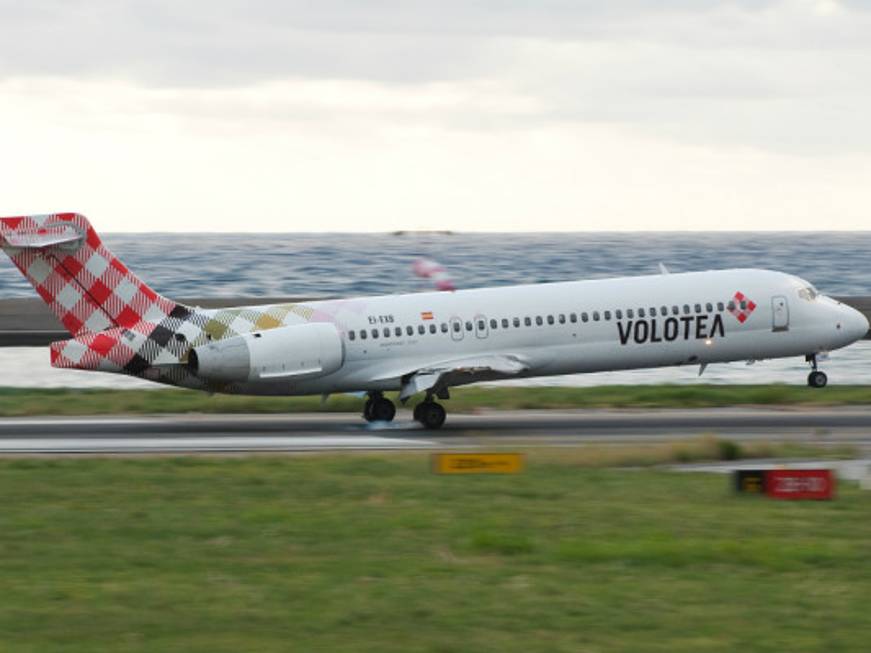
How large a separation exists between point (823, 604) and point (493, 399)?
2644 centimetres

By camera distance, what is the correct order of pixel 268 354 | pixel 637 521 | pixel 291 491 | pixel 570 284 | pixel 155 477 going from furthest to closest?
pixel 570 284 → pixel 268 354 → pixel 155 477 → pixel 291 491 → pixel 637 521

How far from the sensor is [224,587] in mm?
15625

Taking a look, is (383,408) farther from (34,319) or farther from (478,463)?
(34,319)

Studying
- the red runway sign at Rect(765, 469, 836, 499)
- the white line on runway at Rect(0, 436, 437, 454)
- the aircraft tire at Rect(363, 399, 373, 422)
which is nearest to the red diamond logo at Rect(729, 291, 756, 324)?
the aircraft tire at Rect(363, 399, 373, 422)

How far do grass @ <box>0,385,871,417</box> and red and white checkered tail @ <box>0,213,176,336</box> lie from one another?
17.7 ft

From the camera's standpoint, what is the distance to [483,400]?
40.9 metres

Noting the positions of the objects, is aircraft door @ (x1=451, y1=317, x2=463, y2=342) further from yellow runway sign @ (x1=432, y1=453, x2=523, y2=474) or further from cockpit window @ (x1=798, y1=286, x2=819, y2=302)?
yellow runway sign @ (x1=432, y1=453, x2=523, y2=474)

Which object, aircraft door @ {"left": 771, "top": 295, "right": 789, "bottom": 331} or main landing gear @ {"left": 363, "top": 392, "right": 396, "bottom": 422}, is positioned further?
aircraft door @ {"left": 771, "top": 295, "right": 789, "bottom": 331}

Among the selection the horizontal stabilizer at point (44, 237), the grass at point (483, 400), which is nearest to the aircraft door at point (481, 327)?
the grass at point (483, 400)

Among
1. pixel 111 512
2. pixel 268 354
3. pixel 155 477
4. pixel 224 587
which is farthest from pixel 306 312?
pixel 224 587

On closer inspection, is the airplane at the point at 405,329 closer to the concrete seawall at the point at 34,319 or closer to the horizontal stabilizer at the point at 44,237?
the horizontal stabilizer at the point at 44,237

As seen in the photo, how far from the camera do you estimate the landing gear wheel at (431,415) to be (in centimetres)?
3522

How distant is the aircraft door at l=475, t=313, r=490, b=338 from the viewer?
36.2m

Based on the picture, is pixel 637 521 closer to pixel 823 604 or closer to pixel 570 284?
pixel 823 604
